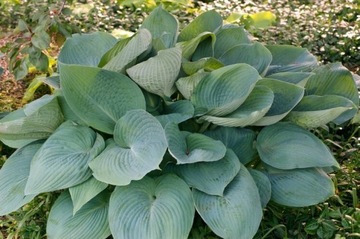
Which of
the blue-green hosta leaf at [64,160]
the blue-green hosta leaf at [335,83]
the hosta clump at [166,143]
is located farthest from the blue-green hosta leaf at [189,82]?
the blue-green hosta leaf at [335,83]

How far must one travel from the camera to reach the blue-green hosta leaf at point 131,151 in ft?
6.81

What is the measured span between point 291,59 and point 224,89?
639 millimetres

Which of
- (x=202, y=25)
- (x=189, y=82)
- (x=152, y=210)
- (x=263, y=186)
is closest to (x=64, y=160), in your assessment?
(x=152, y=210)

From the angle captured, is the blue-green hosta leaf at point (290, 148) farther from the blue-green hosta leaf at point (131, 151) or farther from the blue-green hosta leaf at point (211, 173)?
the blue-green hosta leaf at point (131, 151)

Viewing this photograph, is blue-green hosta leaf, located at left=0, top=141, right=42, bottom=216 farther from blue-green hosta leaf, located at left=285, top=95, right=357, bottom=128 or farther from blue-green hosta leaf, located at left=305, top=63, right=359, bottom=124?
blue-green hosta leaf, located at left=305, top=63, right=359, bottom=124

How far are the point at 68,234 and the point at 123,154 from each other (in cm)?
40

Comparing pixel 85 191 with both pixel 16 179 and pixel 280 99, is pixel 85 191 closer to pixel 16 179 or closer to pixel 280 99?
pixel 16 179

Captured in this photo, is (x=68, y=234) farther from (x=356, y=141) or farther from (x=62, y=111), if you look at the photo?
(x=356, y=141)

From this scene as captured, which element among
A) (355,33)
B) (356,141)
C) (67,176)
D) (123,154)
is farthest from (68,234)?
(355,33)

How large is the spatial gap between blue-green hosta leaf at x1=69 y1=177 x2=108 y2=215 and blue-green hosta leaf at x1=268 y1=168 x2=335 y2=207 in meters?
0.73

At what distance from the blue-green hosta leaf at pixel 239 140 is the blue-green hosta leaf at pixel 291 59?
1.48 feet

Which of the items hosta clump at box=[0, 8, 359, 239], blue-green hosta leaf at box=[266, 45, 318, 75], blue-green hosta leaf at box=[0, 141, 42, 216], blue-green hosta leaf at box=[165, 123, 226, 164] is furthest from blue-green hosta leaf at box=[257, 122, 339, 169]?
blue-green hosta leaf at box=[0, 141, 42, 216]

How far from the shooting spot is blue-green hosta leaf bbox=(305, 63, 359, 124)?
8.91 feet

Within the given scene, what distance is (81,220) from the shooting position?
229cm
